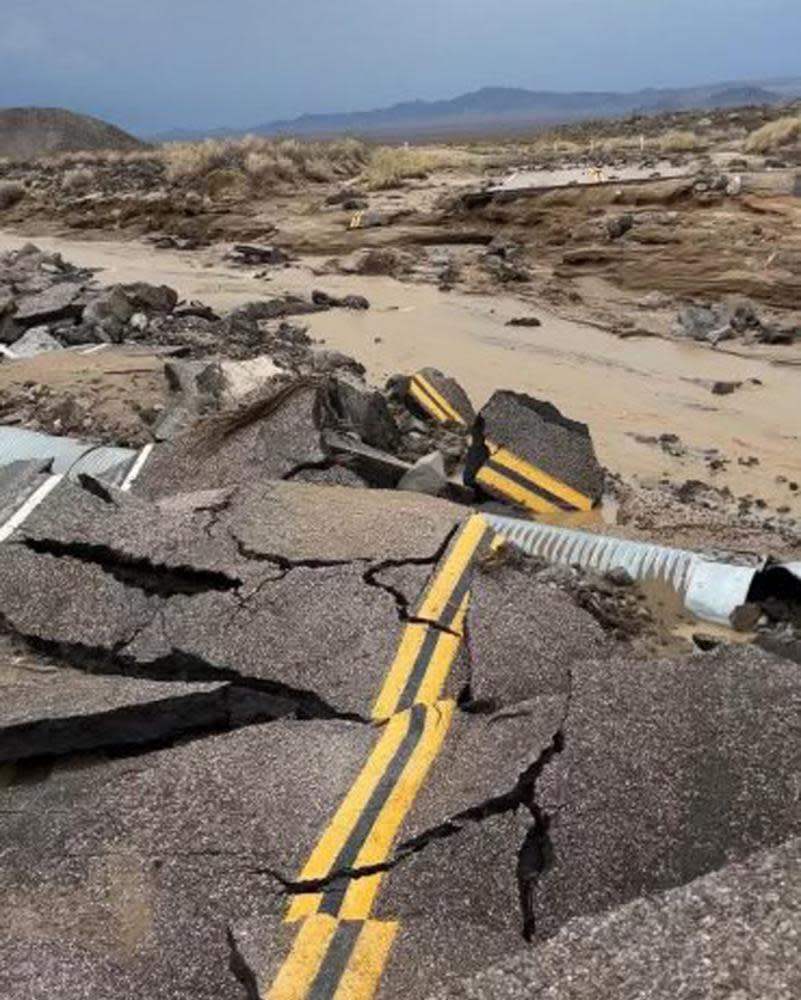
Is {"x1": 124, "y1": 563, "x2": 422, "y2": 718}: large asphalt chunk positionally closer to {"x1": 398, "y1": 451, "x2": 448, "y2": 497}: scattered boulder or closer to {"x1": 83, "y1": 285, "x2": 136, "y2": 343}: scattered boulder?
{"x1": 398, "y1": 451, "x2": 448, "y2": 497}: scattered boulder

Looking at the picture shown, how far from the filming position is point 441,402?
8281 millimetres

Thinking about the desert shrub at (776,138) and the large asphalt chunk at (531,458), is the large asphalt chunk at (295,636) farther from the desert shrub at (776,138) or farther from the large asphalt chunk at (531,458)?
the desert shrub at (776,138)

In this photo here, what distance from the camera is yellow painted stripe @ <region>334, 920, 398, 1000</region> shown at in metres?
2.77

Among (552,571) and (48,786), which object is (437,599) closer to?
(552,571)

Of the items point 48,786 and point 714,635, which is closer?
point 48,786

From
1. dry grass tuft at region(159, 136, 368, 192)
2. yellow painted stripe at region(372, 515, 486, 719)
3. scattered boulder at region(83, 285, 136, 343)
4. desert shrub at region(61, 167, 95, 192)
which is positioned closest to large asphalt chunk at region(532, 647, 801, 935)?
yellow painted stripe at region(372, 515, 486, 719)

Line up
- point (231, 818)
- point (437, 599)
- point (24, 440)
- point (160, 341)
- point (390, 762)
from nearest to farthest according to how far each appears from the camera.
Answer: point (231, 818) < point (390, 762) < point (437, 599) < point (24, 440) < point (160, 341)

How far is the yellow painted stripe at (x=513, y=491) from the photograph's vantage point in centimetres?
664

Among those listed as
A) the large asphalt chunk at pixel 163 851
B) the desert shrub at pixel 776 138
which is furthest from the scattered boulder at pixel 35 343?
the desert shrub at pixel 776 138

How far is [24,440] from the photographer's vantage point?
7359 millimetres

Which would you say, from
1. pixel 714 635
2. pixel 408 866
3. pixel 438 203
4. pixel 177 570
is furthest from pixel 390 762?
pixel 438 203

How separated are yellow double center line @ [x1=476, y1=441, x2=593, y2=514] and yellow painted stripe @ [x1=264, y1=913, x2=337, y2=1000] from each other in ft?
12.8

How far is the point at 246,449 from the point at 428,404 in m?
2.15

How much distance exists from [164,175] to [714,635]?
86.5 feet
